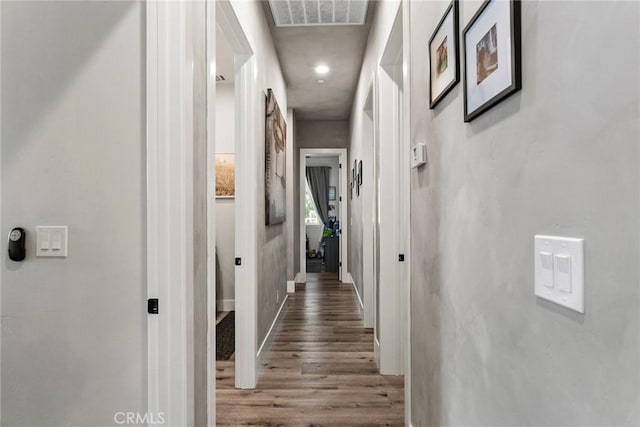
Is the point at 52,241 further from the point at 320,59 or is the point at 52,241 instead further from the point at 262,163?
the point at 320,59

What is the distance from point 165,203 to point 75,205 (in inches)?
14.1

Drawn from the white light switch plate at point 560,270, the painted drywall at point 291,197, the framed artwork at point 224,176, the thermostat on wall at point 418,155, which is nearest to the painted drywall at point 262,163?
the framed artwork at point 224,176

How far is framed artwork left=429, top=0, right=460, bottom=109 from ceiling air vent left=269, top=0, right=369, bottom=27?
1.74 m

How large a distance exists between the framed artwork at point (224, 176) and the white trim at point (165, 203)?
329cm

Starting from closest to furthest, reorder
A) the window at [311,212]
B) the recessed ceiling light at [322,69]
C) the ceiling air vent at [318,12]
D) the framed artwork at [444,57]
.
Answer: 1. the framed artwork at [444,57]
2. the ceiling air vent at [318,12]
3. the recessed ceiling light at [322,69]
4. the window at [311,212]

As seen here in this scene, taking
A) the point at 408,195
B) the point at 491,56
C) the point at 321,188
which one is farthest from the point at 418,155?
the point at 321,188

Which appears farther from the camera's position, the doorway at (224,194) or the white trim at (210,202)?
the doorway at (224,194)

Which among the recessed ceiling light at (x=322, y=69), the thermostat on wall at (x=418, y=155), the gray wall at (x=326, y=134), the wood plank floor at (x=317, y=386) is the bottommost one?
the wood plank floor at (x=317, y=386)

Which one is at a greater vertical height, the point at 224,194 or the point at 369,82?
the point at 369,82

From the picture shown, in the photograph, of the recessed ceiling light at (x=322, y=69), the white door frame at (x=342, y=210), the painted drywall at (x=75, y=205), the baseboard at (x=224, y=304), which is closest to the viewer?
the painted drywall at (x=75, y=205)

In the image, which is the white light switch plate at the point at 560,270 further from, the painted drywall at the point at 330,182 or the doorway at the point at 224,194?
the painted drywall at the point at 330,182

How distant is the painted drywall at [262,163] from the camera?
2526 mm

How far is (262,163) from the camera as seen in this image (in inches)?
113

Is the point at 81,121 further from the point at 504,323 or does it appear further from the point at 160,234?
the point at 504,323
